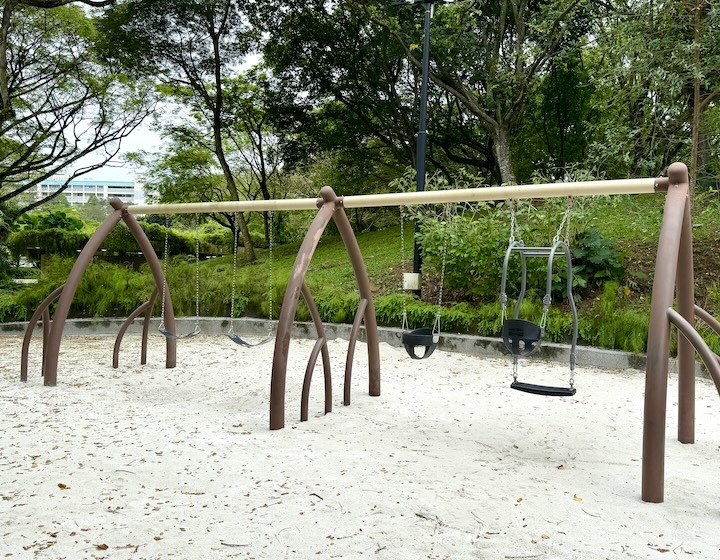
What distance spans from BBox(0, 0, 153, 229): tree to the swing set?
863 cm

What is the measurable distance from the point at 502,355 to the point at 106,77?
34.7ft

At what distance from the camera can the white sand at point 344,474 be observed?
212 cm

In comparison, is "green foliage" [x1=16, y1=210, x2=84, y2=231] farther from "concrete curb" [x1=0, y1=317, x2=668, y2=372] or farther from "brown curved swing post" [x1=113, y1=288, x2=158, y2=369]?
"brown curved swing post" [x1=113, y1=288, x2=158, y2=369]

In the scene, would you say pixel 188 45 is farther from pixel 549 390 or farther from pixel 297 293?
pixel 549 390

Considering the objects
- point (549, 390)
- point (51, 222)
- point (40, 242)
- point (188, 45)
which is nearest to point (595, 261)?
point (549, 390)

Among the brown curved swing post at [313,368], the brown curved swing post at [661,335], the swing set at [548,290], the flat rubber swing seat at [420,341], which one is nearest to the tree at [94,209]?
the swing set at [548,290]

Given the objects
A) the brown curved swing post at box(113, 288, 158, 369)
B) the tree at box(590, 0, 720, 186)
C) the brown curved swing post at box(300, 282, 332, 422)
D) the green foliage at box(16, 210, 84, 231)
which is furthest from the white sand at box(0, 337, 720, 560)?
the green foliage at box(16, 210, 84, 231)

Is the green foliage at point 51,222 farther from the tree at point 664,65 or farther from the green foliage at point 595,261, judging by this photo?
the tree at point 664,65

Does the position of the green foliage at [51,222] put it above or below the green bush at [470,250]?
above

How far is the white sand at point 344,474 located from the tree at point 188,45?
26.3 feet

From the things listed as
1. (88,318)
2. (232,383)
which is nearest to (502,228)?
(232,383)

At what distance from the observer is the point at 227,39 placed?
40.7 ft

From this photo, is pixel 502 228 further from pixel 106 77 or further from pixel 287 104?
pixel 106 77

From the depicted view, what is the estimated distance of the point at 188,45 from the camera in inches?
475
